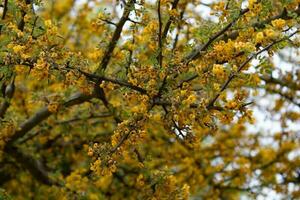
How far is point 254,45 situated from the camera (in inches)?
138

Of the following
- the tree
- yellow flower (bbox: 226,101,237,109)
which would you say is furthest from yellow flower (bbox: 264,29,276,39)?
yellow flower (bbox: 226,101,237,109)

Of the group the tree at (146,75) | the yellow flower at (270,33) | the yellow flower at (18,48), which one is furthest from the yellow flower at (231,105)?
the yellow flower at (18,48)

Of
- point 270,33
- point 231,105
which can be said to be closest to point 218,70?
point 231,105

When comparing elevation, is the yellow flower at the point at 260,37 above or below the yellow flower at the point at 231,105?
above

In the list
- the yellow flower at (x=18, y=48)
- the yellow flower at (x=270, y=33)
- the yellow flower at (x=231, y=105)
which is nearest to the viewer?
the yellow flower at (x=270, y=33)

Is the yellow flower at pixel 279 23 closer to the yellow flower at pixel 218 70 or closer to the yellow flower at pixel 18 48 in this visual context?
the yellow flower at pixel 218 70

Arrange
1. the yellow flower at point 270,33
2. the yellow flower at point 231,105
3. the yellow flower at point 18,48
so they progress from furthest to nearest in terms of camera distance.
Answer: the yellow flower at point 18,48 < the yellow flower at point 231,105 < the yellow flower at point 270,33

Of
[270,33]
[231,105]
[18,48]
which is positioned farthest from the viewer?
[18,48]

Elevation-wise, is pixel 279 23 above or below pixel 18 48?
above

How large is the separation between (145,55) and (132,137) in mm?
2006

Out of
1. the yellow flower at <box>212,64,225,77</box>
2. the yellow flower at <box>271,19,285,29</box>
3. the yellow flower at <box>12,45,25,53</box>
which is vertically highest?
the yellow flower at <box>271,19,285,29</box>

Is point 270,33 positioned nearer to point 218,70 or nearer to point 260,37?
point 260,37

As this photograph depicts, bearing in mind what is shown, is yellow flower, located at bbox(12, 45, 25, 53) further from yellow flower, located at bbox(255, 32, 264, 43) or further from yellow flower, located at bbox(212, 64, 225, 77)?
yellow flower, located at bbox(255, 32, 264, 43)

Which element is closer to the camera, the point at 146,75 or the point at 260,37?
the point at 260,37
